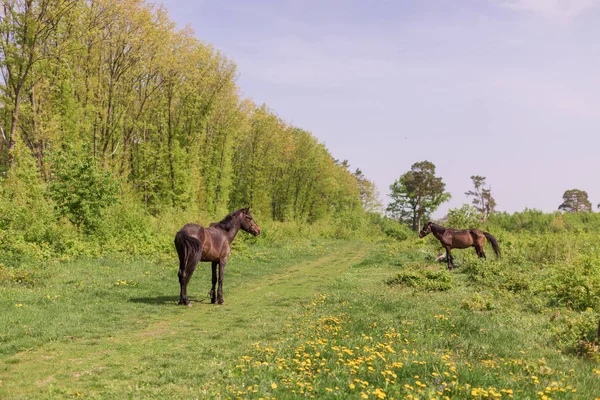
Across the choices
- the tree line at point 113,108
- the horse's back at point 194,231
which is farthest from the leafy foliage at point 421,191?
the horse's back at point 194,231

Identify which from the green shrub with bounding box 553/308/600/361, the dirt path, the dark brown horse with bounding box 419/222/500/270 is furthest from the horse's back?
the dark brown horse with bounding box 419/222/500/270

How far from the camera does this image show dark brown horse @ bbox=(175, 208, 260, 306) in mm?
12219

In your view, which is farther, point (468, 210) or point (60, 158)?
point (468, 210)

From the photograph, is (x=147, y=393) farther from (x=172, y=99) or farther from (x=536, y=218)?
(x=536, y=218)

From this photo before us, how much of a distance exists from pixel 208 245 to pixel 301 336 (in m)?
5.47

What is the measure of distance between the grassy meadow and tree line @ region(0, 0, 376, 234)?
7.43 metres

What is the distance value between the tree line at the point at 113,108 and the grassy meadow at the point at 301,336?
743 centimetres

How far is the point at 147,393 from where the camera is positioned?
5734 millimetres

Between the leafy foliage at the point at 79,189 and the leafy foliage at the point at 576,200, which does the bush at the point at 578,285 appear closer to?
the leafy foliage at the point at 79,189

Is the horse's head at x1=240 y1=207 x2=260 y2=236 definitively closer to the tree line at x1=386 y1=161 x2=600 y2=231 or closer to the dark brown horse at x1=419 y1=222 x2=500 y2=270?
the dark brown horse at x1=419 y1=222 x2=500 y2=270

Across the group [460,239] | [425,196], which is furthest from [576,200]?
[460,239]

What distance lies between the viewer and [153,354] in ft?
24.7

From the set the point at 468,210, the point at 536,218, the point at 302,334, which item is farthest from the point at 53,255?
the point at 536,218

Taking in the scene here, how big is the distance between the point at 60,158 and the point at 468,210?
25.7 m
